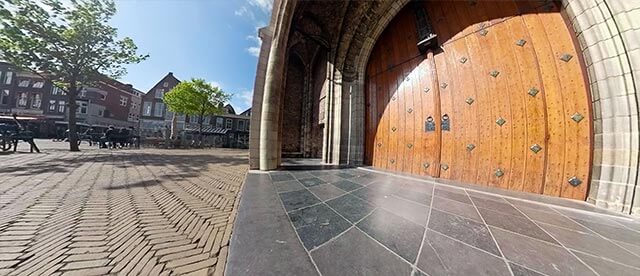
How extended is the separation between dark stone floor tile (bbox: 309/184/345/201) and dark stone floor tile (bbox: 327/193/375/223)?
0.18 metres

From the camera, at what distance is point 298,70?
1237 cm

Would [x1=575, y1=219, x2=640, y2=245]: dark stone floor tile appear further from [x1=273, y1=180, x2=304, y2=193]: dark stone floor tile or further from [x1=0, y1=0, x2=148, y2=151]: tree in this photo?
[x1=0, y1=0, x2=148, y2=151]: tree

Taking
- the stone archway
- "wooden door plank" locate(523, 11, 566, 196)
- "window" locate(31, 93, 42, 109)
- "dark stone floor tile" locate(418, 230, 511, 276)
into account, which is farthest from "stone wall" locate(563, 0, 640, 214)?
"window" locate(31, 93, 42, 109)

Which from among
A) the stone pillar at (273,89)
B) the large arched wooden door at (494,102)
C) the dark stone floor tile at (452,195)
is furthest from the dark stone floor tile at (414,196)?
the stone pillar at (273,89)

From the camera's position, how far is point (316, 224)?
208 cm

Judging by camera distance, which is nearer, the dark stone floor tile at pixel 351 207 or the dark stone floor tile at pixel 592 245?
the dark stone floor tile at pixel 592 245

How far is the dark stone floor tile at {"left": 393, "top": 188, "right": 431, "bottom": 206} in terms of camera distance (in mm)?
2916

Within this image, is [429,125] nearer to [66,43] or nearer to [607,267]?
[607,267]

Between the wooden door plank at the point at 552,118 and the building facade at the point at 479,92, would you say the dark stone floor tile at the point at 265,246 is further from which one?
the wooden door plank at the point at 552,118

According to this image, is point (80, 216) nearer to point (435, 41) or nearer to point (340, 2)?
point (435, 41)

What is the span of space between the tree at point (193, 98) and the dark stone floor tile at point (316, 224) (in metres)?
25.6

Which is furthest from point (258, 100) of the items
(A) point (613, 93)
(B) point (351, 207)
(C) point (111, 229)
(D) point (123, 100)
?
(D) point (123, 100)

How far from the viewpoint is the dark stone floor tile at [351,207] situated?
2.31 meters

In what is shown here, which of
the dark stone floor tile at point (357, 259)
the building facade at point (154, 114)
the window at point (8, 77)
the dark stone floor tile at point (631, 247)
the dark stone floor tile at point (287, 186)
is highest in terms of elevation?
the window at point (8, 77)
